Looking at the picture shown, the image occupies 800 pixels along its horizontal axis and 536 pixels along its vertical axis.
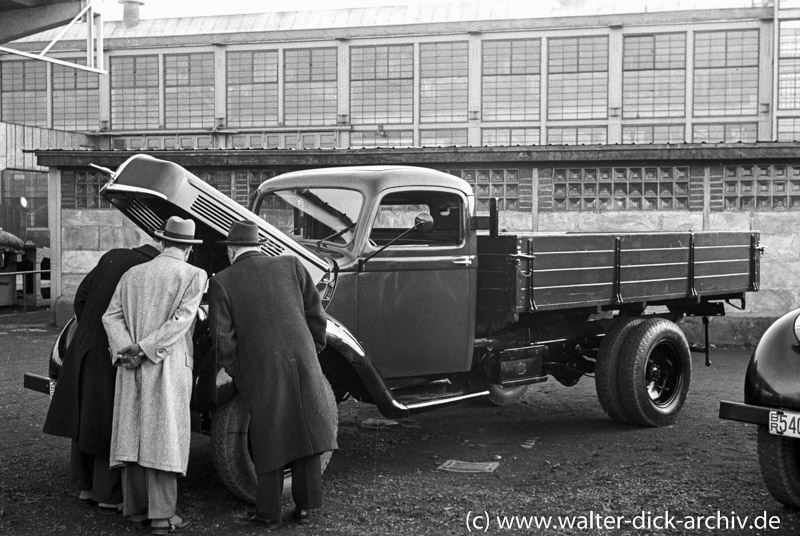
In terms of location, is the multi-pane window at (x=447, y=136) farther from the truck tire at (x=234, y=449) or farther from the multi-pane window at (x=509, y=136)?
the truck tire at (x=234, y=449)

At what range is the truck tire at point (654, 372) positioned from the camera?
735 cm

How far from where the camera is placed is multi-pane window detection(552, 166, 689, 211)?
490 inches

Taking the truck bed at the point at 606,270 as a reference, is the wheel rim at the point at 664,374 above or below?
below

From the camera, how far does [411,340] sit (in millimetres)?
6410

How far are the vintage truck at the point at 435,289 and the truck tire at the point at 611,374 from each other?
0.01 m

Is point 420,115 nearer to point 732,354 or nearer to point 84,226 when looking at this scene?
point 84,226

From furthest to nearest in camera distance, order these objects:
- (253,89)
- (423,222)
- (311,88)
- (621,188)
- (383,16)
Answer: (383,16) < (253,89) < (311,88) < (621,188) < (423,222)

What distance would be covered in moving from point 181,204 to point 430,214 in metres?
1.95

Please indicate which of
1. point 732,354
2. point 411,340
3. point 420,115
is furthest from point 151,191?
point 420,115

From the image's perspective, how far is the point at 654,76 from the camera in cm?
2638

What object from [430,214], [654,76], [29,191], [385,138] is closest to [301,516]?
[430,214]

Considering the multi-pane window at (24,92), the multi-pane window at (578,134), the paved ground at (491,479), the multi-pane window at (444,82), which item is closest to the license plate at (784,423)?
the paved ground at (491,479)

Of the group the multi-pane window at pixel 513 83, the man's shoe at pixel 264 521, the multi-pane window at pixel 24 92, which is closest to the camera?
the man's shoe at pixel 264 521

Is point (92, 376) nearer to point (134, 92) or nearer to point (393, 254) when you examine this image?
point (393, 254)
